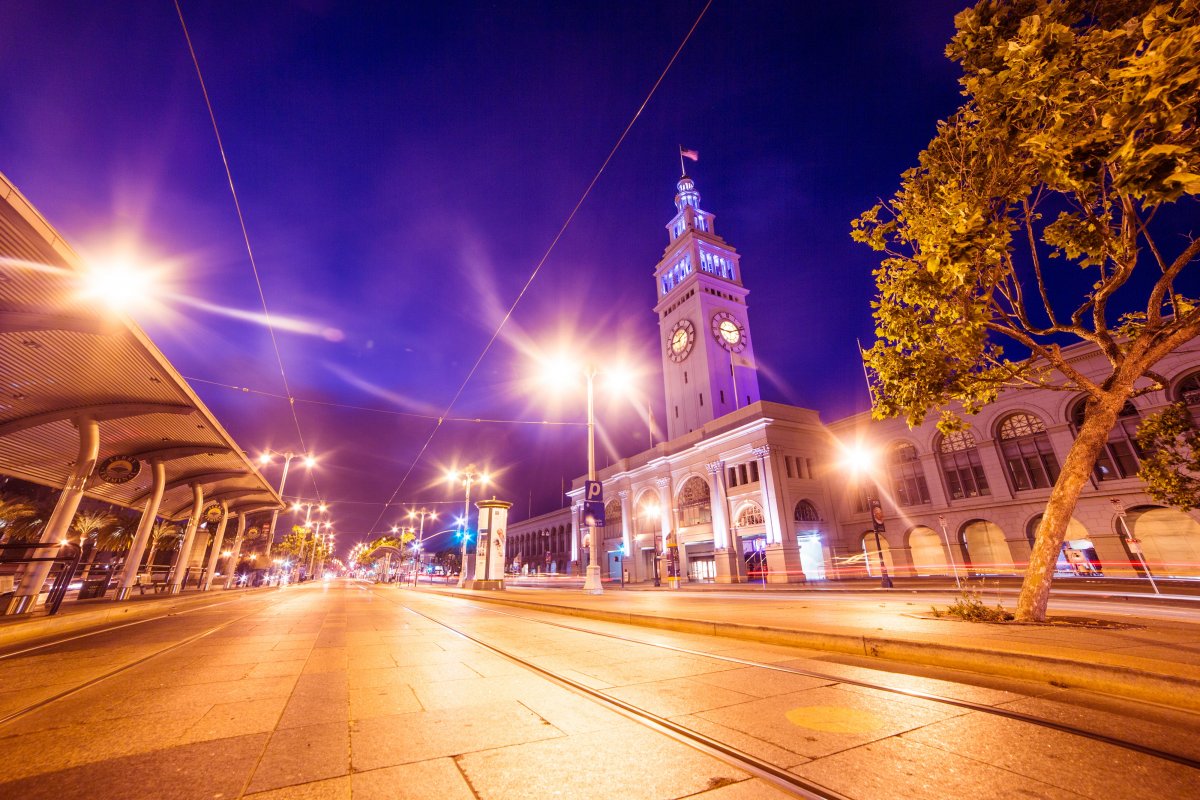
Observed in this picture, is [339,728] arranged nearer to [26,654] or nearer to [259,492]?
[26,654]

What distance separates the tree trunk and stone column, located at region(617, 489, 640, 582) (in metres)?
49.9

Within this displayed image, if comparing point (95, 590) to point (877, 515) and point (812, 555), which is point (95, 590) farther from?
point (812, 555)

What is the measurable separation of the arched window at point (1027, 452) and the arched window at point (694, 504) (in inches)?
919

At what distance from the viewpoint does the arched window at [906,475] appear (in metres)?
37.0

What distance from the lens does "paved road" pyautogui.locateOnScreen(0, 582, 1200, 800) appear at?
2.34 meters

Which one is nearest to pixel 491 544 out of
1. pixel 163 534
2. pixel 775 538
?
pixel 163 534

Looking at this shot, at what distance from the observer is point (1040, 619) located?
725cm

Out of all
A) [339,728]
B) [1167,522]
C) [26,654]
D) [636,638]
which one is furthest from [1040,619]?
[1167,522]

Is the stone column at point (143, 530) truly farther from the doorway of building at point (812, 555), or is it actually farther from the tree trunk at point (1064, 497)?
the doorway of building at point (812, 555)

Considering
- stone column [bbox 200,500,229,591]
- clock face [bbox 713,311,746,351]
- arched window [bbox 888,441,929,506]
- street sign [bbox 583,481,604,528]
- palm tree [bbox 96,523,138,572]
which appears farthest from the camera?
clock face [bbox 713,311,746,351]

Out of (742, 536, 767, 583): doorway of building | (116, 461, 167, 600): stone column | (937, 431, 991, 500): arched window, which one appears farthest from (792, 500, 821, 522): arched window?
(116, 461, 167, 600): stone column

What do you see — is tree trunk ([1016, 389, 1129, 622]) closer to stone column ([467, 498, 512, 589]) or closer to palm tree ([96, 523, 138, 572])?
stone column ([467, 498, 512, 589])

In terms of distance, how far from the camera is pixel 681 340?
64.8 meters

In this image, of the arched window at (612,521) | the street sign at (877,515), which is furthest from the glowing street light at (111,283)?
the arched window at (612,521)
